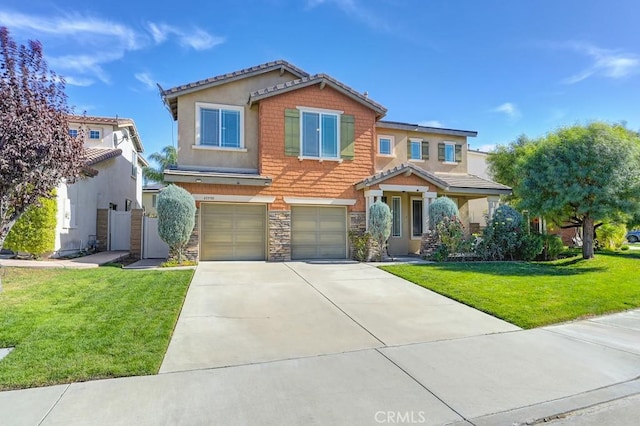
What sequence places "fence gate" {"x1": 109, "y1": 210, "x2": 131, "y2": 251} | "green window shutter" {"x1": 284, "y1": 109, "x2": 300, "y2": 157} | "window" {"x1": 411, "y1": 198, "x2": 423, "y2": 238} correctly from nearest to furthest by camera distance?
"green window shutter" {"x1": 284, "y1": 109, "x2": 300, "y2": 157}, "window" {"x1": 411, "y1": 198, "x2": 423, "y2": 238}, "fence gate" {"x1": 109, "y1": 210, "x2": 131, "y2": 251}

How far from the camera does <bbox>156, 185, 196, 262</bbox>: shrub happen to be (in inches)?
486

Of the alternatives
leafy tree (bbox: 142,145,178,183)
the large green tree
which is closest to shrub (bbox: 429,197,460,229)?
the large green tree

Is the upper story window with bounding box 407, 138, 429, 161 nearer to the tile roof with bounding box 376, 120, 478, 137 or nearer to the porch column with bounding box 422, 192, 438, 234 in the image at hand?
Result: the tile roof with bounding box 376, 120, 478, 137

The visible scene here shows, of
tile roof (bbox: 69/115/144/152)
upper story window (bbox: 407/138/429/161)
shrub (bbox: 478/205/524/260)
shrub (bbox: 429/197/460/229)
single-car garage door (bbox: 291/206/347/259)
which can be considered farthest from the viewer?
tile roof (bbox: 69/115/144/152)

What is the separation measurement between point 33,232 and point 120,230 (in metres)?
6.28

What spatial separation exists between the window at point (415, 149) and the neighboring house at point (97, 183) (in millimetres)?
14026

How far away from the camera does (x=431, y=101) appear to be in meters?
18.0

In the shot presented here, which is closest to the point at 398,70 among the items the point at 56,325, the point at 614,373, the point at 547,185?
the point at 547,185

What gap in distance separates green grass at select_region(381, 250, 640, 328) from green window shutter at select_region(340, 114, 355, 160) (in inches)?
220

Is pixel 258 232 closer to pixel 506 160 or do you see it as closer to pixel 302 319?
pixel 302 319

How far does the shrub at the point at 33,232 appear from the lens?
Result: 39.5 feet

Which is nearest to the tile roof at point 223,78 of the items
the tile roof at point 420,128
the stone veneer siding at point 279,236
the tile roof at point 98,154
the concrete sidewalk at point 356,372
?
the tile roof at point 98,154

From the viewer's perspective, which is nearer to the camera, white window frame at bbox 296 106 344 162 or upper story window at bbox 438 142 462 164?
white window frame at bbox 296 106 344 162

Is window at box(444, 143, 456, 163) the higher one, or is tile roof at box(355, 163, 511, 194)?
window at box(444, 143, 456, 163)
